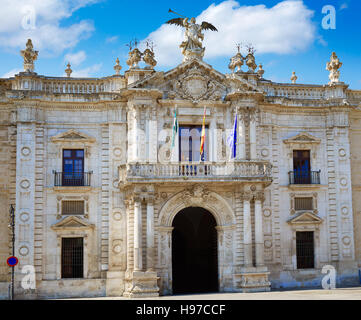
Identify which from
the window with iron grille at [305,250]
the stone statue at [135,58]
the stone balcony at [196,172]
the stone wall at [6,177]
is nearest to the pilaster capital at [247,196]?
the stone balcony at [196,172]

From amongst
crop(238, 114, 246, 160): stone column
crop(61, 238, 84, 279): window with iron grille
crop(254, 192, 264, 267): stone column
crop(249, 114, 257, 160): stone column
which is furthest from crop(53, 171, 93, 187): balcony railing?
crop(254, 192, 264, 267): stone column

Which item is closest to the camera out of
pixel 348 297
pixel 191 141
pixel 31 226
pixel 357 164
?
pixel 348 297

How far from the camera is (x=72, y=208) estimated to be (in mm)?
29625

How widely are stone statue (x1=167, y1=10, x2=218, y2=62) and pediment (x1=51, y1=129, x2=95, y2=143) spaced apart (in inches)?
254

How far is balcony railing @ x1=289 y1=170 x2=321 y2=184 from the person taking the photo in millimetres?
31677

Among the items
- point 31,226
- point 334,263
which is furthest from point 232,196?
point 31,226

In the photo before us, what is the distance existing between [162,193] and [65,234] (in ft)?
16.9

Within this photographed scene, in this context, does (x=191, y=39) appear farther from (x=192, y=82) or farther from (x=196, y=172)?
(x=196, y=172)

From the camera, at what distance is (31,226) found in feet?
94.4

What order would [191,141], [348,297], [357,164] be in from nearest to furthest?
1. [348,297]
2. [191,141]
3. [357,164]

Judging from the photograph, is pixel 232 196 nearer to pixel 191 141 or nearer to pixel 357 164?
pixel 191 141

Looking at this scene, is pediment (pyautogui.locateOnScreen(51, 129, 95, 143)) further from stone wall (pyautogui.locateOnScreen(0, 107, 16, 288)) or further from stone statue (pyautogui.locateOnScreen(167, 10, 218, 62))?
stone statue (pyautogui.locateOnScreen(167, 10, 218, 62))

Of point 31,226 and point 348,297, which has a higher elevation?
point 31,226

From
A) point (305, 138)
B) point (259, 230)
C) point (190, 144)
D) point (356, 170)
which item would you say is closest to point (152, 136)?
point (190, 144)
